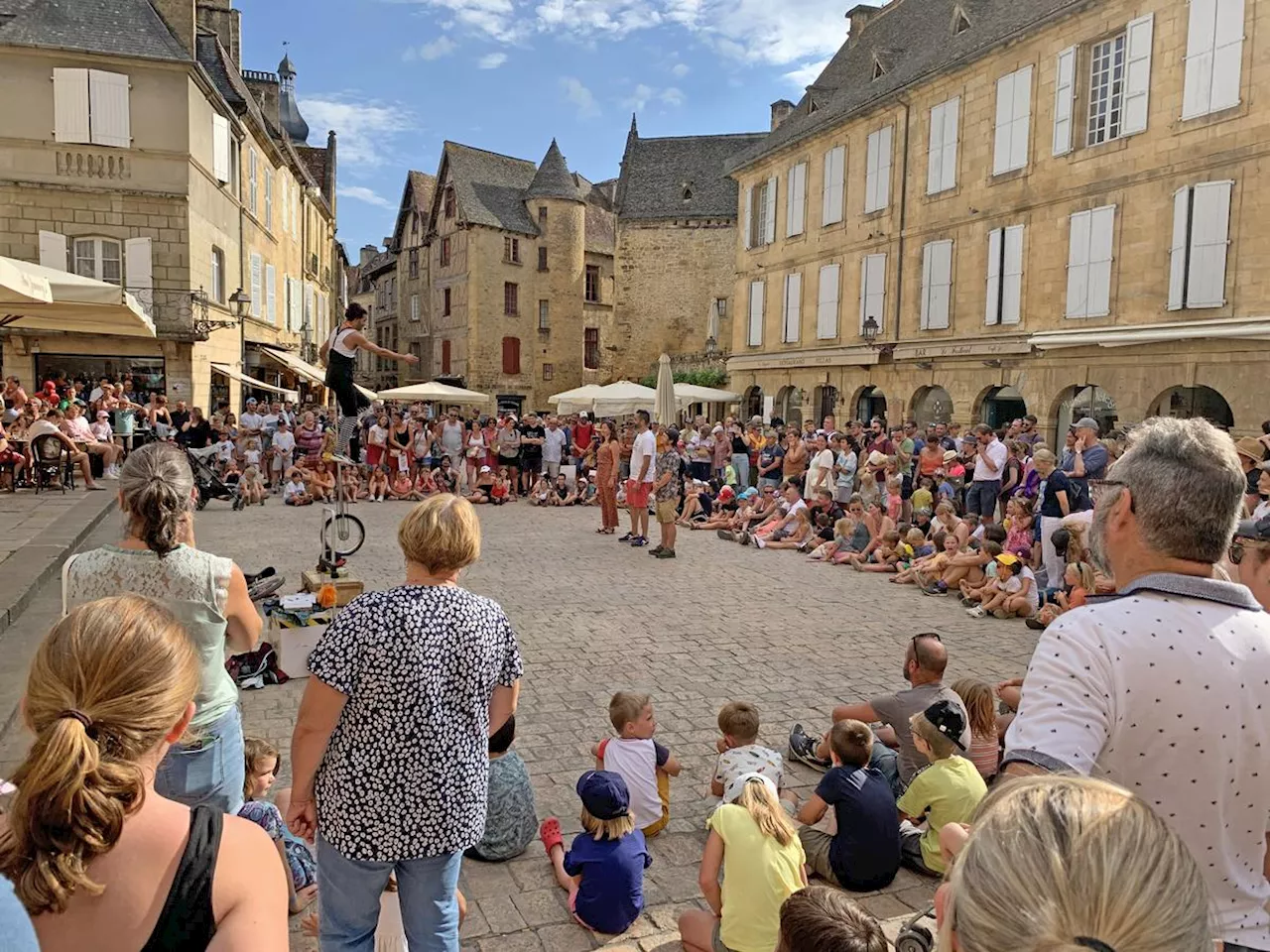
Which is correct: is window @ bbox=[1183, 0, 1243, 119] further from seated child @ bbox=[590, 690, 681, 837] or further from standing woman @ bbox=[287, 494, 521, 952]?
standing woman @ bbox=[287, 494, 521, 952]

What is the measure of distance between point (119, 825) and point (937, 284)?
73.6ft

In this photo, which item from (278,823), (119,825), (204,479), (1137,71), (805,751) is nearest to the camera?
(119,825)

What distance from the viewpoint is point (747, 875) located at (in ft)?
10.2

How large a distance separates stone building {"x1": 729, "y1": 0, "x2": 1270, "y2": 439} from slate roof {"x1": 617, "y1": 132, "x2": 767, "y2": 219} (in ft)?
49.8

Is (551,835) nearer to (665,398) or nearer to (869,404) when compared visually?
(665,398)

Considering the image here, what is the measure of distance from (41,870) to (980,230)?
21.9 meters

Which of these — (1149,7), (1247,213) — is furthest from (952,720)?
(1149,7)

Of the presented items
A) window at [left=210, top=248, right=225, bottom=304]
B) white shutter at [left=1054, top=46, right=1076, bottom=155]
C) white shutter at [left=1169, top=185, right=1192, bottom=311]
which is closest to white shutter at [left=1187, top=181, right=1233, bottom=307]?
white shutter at [left=1169, top=185, right=1192, bottom=311]

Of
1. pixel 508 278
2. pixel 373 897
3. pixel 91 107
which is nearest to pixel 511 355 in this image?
pixel 508 278

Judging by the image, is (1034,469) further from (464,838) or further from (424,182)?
(424,182)

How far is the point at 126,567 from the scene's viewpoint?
2.84 metres

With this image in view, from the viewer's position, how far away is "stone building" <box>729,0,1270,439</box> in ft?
49.8

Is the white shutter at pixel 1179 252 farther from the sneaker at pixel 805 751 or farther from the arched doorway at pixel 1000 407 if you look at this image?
the sneaker at pixel 805 751

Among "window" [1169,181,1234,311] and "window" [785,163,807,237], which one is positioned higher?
"window" [785,163,807,237]
